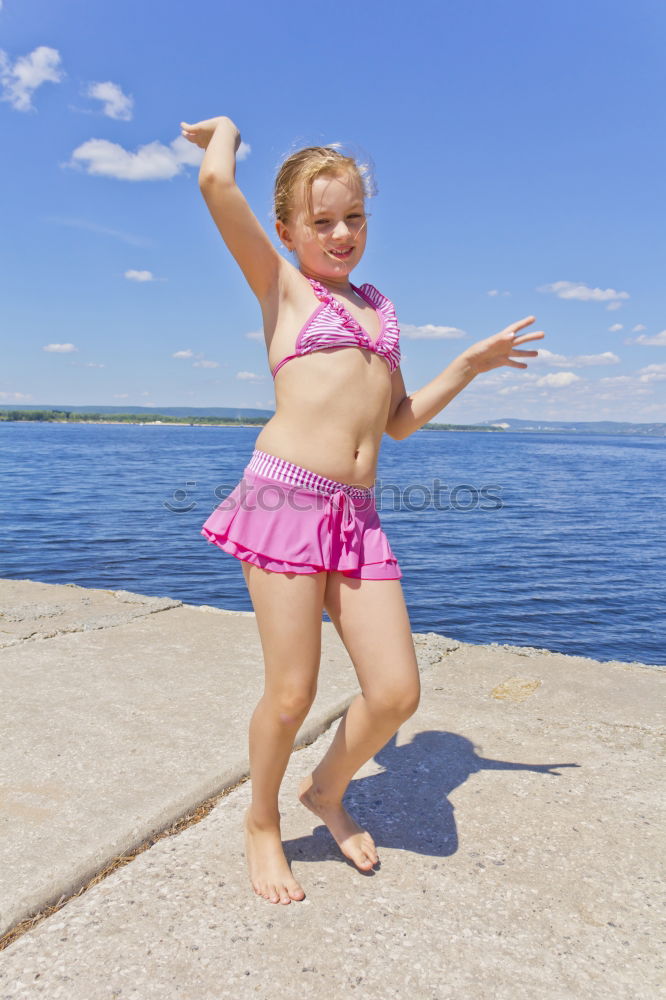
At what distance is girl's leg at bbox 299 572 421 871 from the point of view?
229cm

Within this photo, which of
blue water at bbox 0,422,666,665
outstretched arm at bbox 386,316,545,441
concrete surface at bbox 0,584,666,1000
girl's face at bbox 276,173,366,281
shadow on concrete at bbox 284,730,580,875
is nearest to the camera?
concrete surface at bbox 0,584,666,1000

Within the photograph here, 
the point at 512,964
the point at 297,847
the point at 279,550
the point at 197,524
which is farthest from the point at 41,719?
the point at 197,524

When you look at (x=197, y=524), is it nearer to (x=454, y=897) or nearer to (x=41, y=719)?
(x=41, y=719)

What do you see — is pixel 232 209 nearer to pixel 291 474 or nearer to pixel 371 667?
pixel 291 474

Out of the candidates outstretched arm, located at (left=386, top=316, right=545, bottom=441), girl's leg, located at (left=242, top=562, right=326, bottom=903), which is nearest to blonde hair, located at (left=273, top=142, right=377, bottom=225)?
outstretched arm, located at (left=386, top=316, right=545, bottom=441)

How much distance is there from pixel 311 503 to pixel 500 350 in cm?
95

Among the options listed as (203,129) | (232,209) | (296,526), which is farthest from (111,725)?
(203,129)

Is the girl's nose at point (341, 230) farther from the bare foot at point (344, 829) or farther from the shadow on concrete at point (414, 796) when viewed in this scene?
the shadow on concrete at point (414, 796)

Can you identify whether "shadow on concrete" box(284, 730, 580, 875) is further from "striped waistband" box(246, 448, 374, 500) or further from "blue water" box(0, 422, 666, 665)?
"blue water" box(0, 422, 666, 665)

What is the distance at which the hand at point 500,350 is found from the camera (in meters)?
2.66

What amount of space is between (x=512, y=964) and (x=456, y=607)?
32.5 feet

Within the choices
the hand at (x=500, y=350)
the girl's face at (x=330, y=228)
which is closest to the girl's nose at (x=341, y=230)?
the girl's face at (x=330, y=228)

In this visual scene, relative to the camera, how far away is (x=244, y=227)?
2258 millimetres

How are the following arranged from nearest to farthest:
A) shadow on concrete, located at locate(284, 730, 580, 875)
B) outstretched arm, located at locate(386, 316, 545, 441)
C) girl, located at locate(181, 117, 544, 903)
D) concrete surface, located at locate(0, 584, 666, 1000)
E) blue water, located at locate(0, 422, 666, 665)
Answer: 1. concrete surface, located at locate(0, 584, 666, 1000)
2. girl, located at locate(181, 117, 544, 903)
3. shadow on concrete, located at locate(284, 730, 580, 875)
4. outstretched arm, located at locate(386, 316, 545, 441)
5. blue water, located at locate(0, 422, 666, 665)
